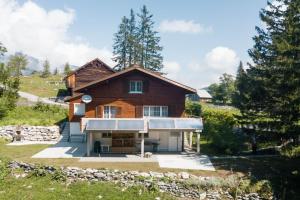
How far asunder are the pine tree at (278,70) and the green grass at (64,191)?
10.2 m

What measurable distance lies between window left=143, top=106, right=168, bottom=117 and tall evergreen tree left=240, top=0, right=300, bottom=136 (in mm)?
7830

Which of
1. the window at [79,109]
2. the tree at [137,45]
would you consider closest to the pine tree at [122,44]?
the tree at [137,45]

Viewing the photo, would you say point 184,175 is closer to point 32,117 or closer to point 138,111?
point 138,111

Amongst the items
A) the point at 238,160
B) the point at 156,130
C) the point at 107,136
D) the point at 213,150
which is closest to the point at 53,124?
the point at 107,136

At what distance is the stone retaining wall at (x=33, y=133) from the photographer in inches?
1394

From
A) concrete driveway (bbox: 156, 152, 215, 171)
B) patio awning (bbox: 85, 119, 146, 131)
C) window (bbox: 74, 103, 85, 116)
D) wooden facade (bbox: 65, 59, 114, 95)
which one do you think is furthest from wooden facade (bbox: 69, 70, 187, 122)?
wooden facade (bbox: 65, 59, 114, 95)

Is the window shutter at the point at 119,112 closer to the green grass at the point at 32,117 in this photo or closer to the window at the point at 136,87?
the window at the point at 136,87

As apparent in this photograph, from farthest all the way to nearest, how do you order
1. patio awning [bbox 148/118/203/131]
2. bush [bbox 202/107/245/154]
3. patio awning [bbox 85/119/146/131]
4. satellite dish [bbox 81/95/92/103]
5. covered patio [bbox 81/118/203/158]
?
satellite dish [bbox 81/95/92/103] < bush [bbox 202/107/245/154] < patio awning [bbox 148/118/203/131] < covered patio [bbox 81/118/203/158] < patio awning [bbox 85/119/146/131]

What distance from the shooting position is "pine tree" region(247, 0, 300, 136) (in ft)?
73.7

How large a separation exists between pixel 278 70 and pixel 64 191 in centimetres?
1686

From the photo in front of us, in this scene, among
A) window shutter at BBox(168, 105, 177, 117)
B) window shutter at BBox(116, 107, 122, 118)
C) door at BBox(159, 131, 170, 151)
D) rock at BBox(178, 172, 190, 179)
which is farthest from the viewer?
window shutter at BBox(168, 105, 177, 117)

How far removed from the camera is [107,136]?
30.6 meters

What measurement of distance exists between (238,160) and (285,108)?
6170 mm

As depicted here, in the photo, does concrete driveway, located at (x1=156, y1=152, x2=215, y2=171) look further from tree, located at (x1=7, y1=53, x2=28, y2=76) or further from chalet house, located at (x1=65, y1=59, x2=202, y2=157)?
tree, located at (x1=7, y1=53, x2=28, y2=76)
